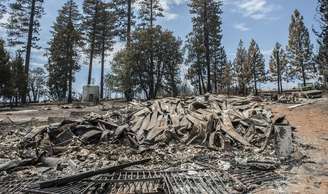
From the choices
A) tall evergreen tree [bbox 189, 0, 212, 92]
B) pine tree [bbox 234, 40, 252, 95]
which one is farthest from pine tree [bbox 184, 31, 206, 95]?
pine tree [bbox 234, 40, 252, 95]

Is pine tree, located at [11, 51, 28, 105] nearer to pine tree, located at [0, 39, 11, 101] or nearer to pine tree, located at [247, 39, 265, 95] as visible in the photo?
pine tree, located at [0, 39, 11, 101]

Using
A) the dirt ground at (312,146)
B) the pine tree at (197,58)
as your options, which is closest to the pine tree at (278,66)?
the pine tree at (197,58)

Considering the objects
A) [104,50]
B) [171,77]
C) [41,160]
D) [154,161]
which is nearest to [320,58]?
[171,77]

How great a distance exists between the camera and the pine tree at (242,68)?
43000 millimetres

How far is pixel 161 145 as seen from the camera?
9.05 m

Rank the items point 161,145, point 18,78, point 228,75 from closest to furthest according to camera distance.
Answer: point 161,145
point 18,78
point 228,75

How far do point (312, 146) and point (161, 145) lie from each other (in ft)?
14.5

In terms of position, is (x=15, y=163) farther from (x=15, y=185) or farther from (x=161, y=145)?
(x=161, y=145)

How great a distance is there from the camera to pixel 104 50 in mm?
34062

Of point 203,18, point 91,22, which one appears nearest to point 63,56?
point 91,22

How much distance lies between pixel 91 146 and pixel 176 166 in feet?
9.36

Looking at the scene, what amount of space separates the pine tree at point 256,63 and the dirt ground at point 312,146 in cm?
2968

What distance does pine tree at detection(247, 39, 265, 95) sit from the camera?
44.6 m

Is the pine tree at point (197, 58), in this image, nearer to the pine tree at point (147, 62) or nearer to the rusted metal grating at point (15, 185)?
the pine tree at point (147, 62)
